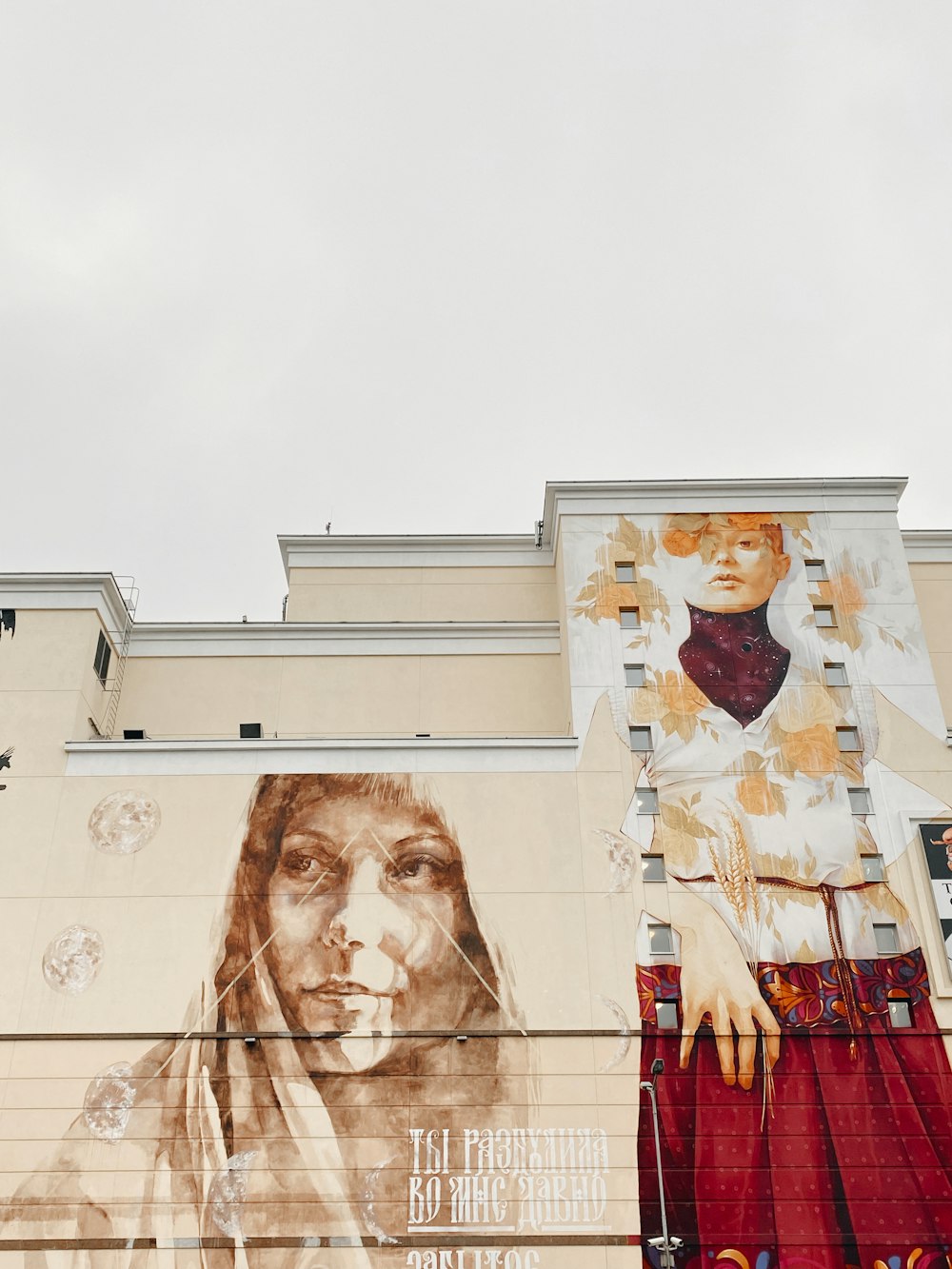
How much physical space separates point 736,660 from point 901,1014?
7.35m

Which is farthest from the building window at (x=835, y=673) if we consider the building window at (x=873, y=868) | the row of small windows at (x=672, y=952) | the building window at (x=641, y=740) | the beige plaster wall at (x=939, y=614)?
the row of small windows at (x=672, y=952)

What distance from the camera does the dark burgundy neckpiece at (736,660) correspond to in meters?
22.6

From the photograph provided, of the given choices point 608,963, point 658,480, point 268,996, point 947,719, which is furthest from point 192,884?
point 947,719

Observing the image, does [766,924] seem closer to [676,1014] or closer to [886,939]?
[886,939]

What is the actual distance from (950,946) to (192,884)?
45.3 ft

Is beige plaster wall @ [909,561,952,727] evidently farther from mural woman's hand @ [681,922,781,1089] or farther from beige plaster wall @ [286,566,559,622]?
beige plaster wall @ [286,566,559,622]

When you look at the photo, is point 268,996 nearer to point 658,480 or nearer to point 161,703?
point 161,703

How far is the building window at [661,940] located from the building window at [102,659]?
1249 centimetres

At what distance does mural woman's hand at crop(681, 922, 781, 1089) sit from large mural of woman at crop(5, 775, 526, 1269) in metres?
3.20

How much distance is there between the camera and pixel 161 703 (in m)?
24.6

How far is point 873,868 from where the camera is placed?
21.0 metres

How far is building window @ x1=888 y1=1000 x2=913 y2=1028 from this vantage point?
63.9 ft

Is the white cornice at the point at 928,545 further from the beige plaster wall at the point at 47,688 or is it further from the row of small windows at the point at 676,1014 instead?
the beige plaster wall at the point at 47,688

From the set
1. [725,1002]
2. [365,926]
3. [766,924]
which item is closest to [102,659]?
[365,926]
